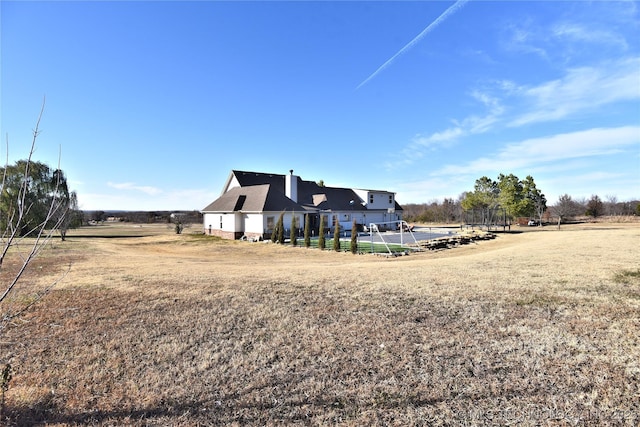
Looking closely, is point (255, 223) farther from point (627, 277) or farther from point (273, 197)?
point (627, 277)

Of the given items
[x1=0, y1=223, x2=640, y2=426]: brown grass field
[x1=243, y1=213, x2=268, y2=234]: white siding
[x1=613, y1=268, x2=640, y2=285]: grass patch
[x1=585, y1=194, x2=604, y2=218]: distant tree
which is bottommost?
[x1=0, y1=223, x2=640, y2=426]: brown grass field

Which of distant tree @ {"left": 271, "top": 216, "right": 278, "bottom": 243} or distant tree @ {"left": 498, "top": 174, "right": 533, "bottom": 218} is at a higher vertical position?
distant tree @ {"left": 498, "top": 174, "right": 533, "bottom": 218}

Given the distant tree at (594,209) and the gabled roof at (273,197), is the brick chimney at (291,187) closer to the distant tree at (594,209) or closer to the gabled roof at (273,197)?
the gabled roof at (273,197)

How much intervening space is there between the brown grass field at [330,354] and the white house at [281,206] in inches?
652

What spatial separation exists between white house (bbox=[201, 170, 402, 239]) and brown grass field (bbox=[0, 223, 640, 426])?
16.6 metres

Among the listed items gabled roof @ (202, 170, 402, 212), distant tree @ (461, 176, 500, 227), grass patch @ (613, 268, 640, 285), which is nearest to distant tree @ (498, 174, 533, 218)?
distant tree @ (461, 176, 500, 227)

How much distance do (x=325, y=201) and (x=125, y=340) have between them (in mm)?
28503

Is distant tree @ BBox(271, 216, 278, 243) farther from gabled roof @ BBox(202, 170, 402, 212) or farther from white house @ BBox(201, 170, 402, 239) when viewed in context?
gabled roof @ BBox(202, 170, 402, 212)

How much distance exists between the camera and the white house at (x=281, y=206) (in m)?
27.6

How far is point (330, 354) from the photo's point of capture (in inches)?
196

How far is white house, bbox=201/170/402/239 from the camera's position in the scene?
27.6m

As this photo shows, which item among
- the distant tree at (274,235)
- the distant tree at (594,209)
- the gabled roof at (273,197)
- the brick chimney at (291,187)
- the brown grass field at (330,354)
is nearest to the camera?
the brown grass field at (330,354)

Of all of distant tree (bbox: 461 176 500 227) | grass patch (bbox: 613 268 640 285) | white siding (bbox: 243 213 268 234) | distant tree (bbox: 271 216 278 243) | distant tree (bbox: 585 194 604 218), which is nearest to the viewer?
grass patch (bbox: 613 268 640 285)

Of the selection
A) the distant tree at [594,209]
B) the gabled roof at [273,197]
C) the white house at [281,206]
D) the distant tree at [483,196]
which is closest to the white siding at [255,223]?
the white house at [281,206]
